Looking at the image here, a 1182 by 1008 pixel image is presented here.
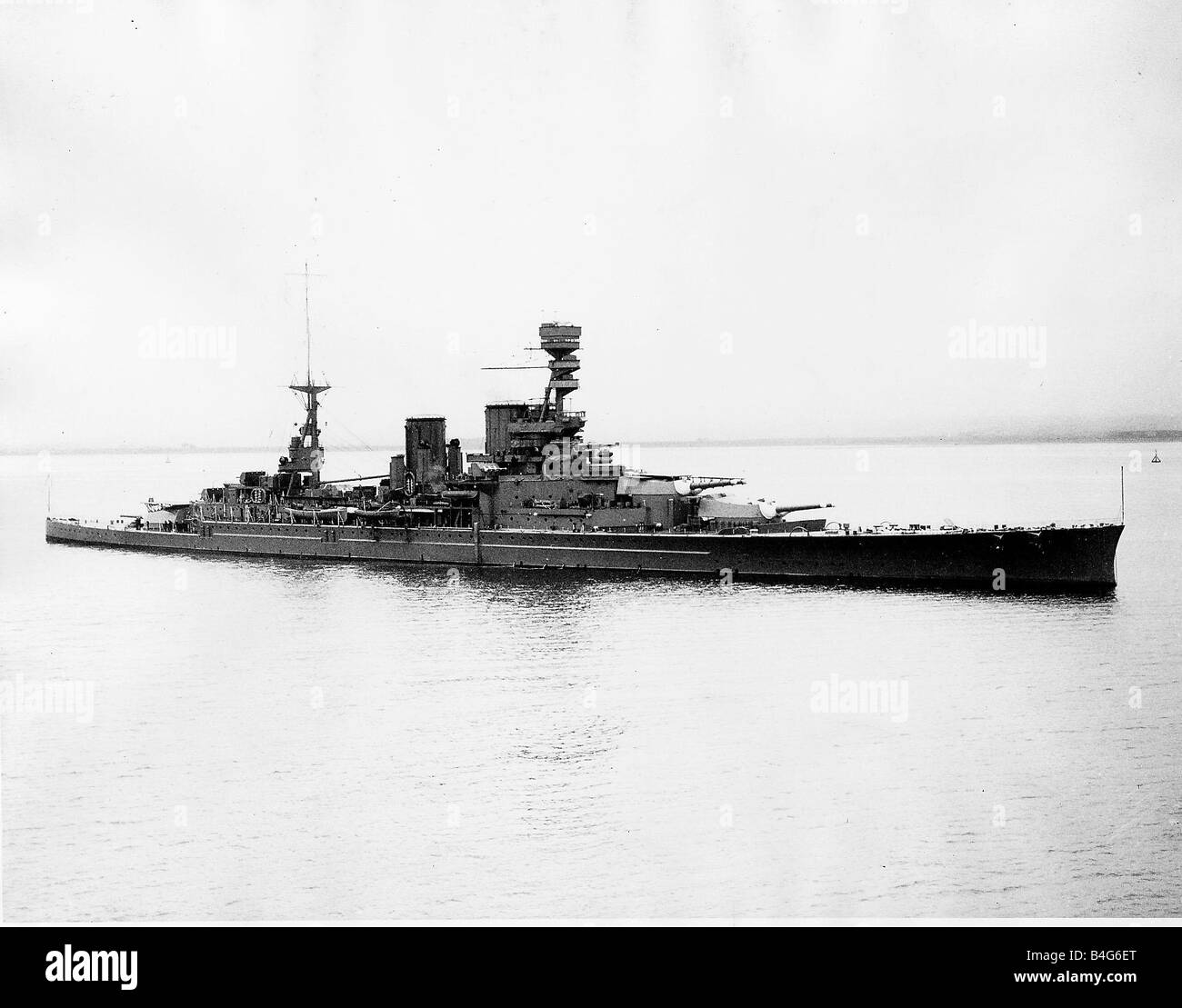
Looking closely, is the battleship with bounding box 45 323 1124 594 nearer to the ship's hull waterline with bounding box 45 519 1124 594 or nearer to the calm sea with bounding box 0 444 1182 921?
the ship's hull waterline with bounding box 45 519 1124 594

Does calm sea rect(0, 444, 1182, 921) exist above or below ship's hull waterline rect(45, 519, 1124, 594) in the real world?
below

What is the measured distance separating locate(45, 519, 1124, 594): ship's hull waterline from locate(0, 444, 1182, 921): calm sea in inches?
84.9

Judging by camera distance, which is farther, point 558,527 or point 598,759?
point 558,527

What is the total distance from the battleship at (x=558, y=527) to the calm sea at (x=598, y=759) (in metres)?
2.52

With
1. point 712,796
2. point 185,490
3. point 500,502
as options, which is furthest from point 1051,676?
point 185,490

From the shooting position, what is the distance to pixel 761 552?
114 feet

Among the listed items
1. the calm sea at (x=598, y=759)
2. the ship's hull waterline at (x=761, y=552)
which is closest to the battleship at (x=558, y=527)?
the ship's hull waterline at (x=761, y=552)

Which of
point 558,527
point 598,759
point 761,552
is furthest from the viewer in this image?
point 558,527

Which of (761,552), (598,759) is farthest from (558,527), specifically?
(598,759)

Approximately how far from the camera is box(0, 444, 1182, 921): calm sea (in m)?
11.6

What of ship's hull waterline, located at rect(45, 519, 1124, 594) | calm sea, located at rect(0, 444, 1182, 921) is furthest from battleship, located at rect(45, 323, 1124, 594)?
calm sea, located at rect(0, 444, 1182, 921)

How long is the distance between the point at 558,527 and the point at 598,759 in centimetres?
2377

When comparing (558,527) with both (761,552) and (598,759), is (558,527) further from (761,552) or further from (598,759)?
(598,759)

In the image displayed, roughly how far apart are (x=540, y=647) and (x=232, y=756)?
8615 mm
